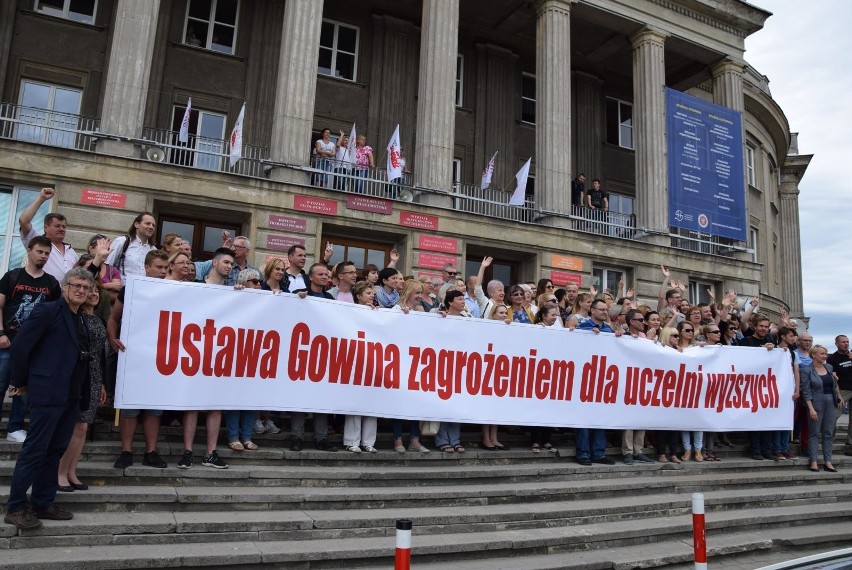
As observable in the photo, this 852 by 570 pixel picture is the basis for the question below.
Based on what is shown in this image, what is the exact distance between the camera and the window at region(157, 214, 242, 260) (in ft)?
52.5

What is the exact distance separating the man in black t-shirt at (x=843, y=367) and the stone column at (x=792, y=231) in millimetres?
29737

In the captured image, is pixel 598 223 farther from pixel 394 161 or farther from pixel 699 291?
pixel 394 161

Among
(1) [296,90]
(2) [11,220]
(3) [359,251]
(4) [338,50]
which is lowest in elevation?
(2) [11,220]

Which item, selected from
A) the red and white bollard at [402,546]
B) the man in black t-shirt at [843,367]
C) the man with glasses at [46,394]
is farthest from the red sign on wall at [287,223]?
the red and white bollard at [402,546]

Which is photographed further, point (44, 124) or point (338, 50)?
point (338, 50)

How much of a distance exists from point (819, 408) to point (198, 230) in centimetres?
1448

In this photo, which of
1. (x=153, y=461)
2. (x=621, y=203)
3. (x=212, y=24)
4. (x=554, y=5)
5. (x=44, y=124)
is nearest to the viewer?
(x=153, y=461)

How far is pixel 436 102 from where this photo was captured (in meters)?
17.9

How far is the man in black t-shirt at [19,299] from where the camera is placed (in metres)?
5.84

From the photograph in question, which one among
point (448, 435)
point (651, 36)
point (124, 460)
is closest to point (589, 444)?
point (448, 435)

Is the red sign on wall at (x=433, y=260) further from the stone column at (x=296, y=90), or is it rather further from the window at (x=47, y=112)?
the window at (x=47, y=112)

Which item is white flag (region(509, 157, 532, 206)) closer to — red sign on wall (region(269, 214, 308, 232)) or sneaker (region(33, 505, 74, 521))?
red sign on wall (region(269, 214, 308, 232))

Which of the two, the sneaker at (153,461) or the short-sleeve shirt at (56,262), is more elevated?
the short-sleeve shirt at (56,262)

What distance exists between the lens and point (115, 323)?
616 cm
